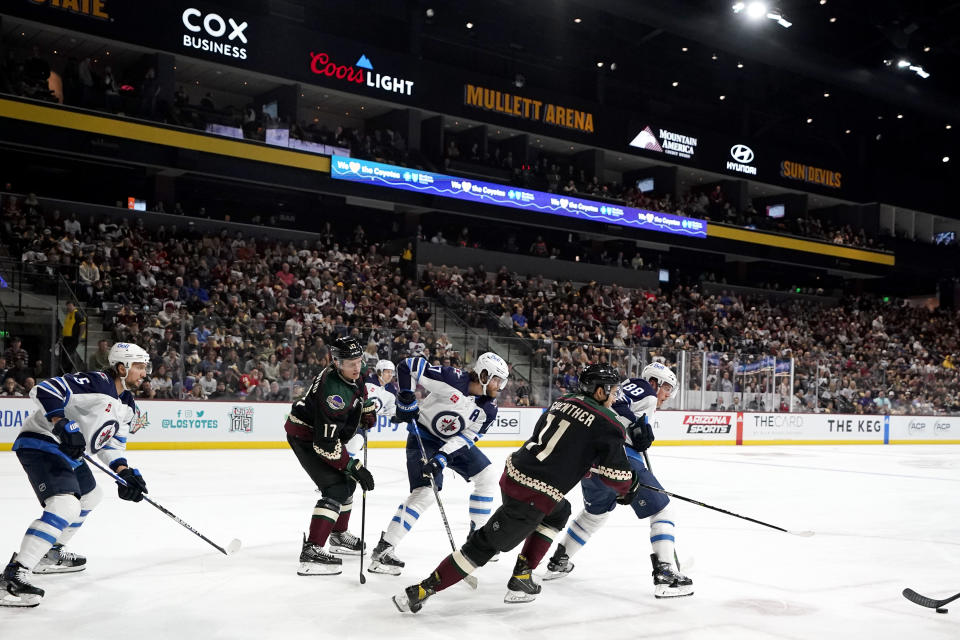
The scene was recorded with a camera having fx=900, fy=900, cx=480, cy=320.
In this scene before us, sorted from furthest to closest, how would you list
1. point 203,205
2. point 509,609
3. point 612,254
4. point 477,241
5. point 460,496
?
point 612,254 < point 477,241 < point 203,205 < point 460,496 < point 509,609

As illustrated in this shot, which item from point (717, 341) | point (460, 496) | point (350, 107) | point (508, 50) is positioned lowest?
point (460, 496)

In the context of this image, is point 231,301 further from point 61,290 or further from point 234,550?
point 234,550

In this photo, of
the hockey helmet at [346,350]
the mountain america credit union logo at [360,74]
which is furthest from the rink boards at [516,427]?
the mountain america credit union logo at [360,74]

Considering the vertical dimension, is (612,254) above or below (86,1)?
below

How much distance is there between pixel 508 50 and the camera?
30953 mm

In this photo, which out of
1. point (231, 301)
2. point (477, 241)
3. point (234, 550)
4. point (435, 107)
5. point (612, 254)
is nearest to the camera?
point (234, 550)

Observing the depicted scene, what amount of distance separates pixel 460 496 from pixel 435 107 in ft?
64.9

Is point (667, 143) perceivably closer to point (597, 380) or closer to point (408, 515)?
point (408, 515)

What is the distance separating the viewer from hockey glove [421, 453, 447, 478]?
5.68 metres

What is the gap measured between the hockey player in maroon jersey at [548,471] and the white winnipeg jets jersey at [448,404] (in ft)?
4.38

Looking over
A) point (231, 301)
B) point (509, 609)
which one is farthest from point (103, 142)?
point (509, 609)

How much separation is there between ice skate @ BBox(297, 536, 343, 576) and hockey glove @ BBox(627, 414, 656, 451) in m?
2.00

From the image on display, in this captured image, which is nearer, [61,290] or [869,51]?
[61,290]

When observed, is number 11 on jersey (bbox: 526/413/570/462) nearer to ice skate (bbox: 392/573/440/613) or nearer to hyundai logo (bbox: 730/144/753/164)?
ice skate (bbox: 392/573/440/613)
